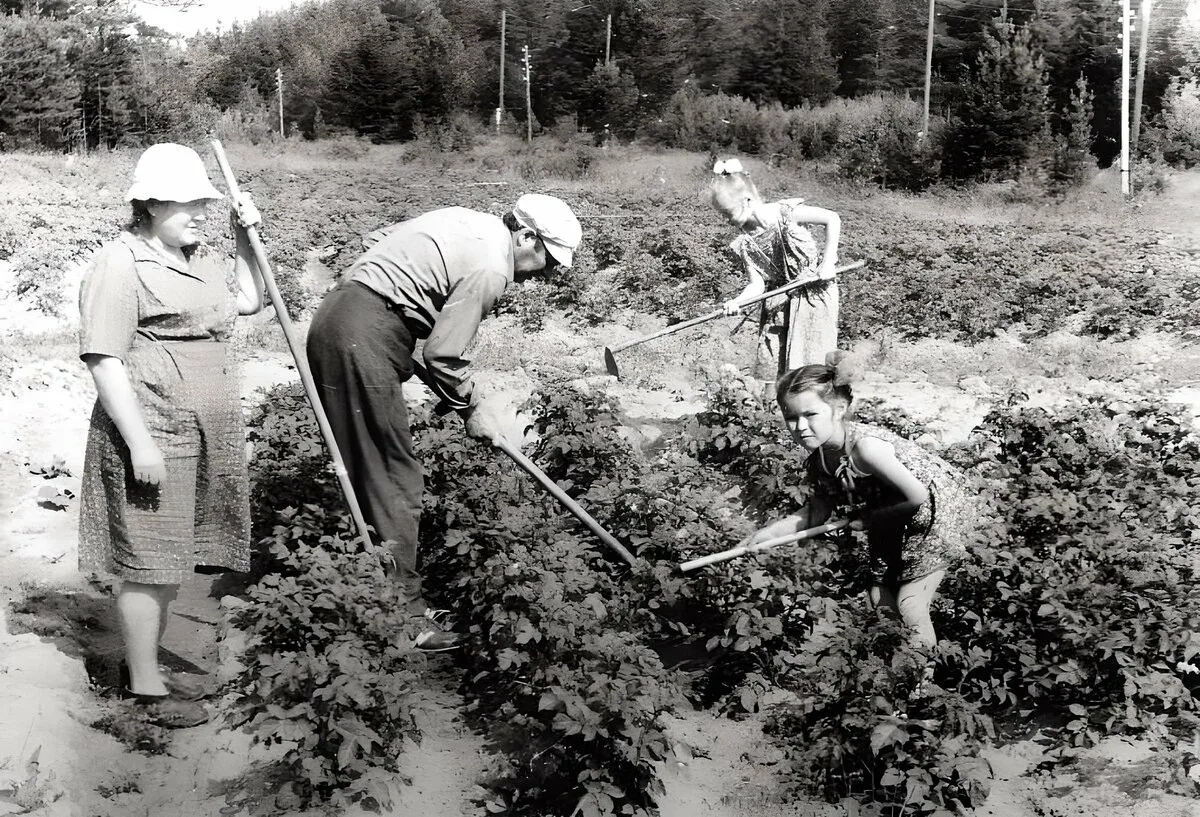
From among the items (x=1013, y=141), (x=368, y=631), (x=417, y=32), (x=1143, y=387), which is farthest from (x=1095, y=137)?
(x=368, y=631)

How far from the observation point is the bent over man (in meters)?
3.35

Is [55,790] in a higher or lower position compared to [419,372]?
lower

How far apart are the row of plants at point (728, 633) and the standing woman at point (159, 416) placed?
12.5 inches

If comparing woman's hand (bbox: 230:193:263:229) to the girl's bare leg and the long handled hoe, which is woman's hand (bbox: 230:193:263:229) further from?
the girl's bare leg

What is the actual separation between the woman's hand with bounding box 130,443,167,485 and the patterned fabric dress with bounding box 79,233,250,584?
0.11 meters

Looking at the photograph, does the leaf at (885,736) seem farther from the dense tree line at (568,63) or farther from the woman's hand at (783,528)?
the dense tree line at (568,63)

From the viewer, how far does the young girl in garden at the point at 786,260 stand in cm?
493

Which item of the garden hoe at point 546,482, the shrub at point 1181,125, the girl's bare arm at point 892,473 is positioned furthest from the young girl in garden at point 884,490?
the shrub at point 1181,125

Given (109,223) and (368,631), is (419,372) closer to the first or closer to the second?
(368,631)

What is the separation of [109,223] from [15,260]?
970 millimetres

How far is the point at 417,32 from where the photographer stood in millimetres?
8188

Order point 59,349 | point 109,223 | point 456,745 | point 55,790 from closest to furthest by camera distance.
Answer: point 55,790, point 456,745, point 59,349, point 109,223

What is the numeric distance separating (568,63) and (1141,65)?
6238 millimetres

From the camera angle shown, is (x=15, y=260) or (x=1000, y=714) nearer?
(x=1000, y=714)
